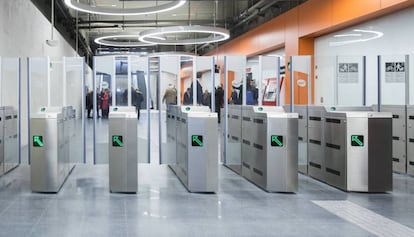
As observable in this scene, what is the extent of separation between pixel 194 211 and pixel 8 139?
4.06m

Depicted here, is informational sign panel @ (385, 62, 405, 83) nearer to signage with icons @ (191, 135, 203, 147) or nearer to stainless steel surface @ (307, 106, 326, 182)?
stainless steel surface @ (307, 106, 326, 182)

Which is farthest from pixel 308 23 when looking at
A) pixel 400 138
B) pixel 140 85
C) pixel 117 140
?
pixel 117 140

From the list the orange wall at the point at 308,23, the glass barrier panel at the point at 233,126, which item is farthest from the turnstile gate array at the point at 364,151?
the orange wall at the point at 308,23

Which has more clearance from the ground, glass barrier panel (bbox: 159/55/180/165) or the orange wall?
the orange wall

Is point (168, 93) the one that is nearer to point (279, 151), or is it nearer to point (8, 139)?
point (8, 139)

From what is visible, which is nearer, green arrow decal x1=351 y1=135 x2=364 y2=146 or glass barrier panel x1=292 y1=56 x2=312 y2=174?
green arrow decal x1=351 y1=135 x2=364 y2=146

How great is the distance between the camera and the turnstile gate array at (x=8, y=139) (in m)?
6.63

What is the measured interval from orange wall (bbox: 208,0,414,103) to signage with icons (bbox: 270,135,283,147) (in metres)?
3.75

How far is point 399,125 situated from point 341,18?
330cm

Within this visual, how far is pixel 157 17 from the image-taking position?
18047mm

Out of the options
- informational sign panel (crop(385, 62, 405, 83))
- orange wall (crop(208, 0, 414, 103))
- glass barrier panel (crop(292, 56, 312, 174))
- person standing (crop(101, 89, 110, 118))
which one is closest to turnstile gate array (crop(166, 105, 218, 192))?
glass barrier panel (crop(292, 56, 312, 174))

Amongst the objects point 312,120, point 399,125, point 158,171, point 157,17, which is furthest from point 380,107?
point 157,17

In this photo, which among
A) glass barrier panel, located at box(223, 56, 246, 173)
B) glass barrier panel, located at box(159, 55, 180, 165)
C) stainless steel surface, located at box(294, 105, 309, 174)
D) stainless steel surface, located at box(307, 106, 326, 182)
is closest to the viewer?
stainless steel surface, located at box(307, 106, 326, 182)

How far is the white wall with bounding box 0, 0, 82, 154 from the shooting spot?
8763 mm
